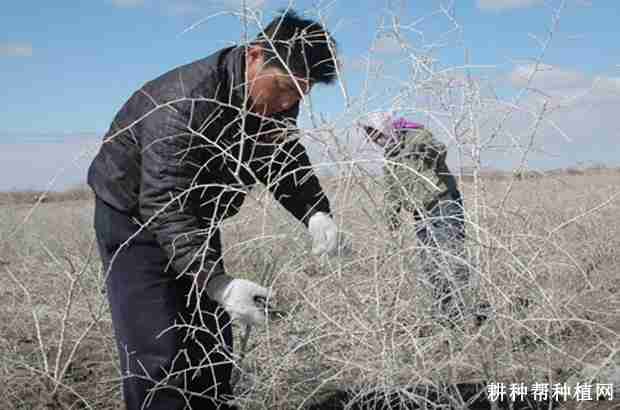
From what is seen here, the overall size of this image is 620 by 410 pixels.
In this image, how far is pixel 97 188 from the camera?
2416 millimetres

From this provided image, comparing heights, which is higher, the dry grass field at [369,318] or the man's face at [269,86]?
the man's face at [269,86]

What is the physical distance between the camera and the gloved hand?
2.43 metres

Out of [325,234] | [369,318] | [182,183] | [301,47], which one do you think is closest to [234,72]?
[301,47]

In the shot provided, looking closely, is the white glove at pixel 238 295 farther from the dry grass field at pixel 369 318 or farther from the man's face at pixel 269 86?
the man's face at pixel 269 86

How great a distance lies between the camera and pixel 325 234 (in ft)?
8.45

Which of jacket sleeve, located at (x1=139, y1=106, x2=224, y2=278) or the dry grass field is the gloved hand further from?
jacket sleeve, located at (x1=139, y1=106, x2=224, y2=278)

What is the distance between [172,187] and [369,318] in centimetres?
82

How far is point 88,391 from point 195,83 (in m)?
1.94

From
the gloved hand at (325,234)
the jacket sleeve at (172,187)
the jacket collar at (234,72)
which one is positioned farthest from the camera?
the gloved hand at (325,234)

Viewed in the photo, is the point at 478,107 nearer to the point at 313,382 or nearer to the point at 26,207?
the point at 313,382

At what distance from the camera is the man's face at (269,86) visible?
2193 millimetres

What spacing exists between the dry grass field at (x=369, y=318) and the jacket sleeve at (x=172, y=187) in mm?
143

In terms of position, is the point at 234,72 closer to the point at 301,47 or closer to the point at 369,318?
the point at 301,47

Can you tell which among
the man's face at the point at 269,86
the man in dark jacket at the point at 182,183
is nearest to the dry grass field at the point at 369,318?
the man in dark jacket at the point at 182,183
